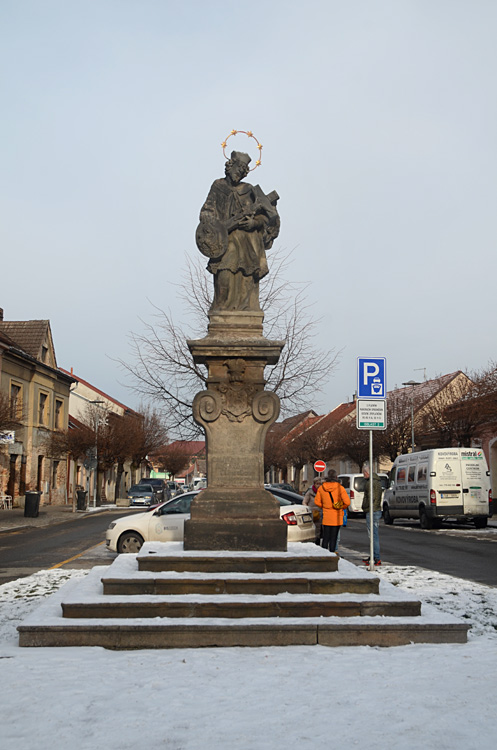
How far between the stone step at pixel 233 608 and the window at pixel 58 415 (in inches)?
1569

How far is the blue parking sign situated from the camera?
37.2 ft

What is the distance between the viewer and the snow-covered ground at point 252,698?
13.5 feet

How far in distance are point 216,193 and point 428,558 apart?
8899mm

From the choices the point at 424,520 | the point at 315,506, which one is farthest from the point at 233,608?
the point at 424,520

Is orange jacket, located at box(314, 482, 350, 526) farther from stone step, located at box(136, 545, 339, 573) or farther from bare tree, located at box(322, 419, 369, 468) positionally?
bare tree, located at box(322, 419, 369, 468)

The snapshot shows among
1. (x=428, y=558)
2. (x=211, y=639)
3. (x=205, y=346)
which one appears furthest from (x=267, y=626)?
(x=428, y=558)

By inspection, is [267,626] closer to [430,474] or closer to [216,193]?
[216,193]

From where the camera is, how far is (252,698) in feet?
15.7

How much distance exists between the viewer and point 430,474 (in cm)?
2461

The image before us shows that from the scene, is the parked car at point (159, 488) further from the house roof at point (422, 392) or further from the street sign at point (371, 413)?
the street sign at point (371, 413)

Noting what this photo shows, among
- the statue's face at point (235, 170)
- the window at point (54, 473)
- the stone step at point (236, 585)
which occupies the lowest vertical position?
the stone step at point (236, 585)

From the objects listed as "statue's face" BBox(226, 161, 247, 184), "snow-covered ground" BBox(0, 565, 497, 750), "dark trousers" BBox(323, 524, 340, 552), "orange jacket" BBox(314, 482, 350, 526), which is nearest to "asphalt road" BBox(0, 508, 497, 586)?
"dark trousers" BBox(323, 524, 340, 552)

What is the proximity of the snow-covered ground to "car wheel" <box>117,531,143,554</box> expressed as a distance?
729 centimetres

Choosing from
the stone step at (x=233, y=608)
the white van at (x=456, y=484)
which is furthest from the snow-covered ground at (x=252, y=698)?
the white van at (x=456, y=484)
